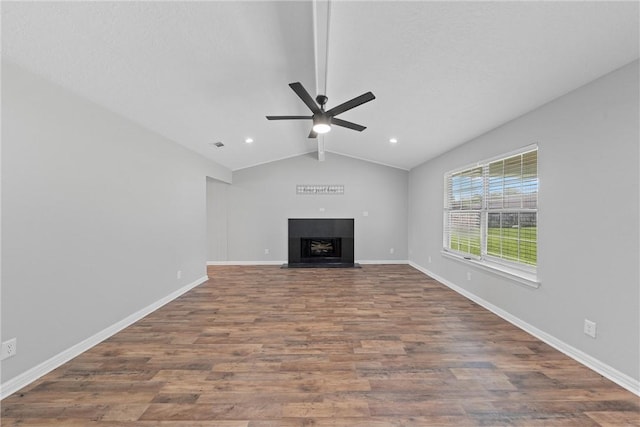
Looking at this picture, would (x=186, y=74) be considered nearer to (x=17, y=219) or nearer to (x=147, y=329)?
(x=17, y=219)

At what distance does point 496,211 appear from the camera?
11.6ft

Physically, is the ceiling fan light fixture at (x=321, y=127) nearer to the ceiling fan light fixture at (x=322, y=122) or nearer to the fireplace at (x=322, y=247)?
the ceiling fan light fixture at (x=322, y=122)

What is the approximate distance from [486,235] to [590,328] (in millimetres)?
1742

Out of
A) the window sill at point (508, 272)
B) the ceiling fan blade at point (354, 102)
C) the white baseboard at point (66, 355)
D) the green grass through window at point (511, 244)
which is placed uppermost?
the ceiling fan blade at point (354, 102)

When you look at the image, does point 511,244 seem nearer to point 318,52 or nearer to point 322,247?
point 318,52

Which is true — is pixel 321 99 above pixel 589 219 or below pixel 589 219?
above

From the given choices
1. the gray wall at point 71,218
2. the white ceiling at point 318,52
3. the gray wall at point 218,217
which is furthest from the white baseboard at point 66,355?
the gray wall at point 218,217

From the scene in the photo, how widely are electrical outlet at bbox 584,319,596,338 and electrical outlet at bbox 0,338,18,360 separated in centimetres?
450

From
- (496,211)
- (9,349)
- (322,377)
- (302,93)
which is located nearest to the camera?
(9,349)

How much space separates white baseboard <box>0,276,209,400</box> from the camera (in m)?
1.86

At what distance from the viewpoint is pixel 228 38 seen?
201 centimetres

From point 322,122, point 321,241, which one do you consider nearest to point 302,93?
point 322,122

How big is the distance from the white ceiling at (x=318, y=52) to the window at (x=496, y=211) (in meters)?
0.67

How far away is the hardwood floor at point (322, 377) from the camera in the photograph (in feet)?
5.47
